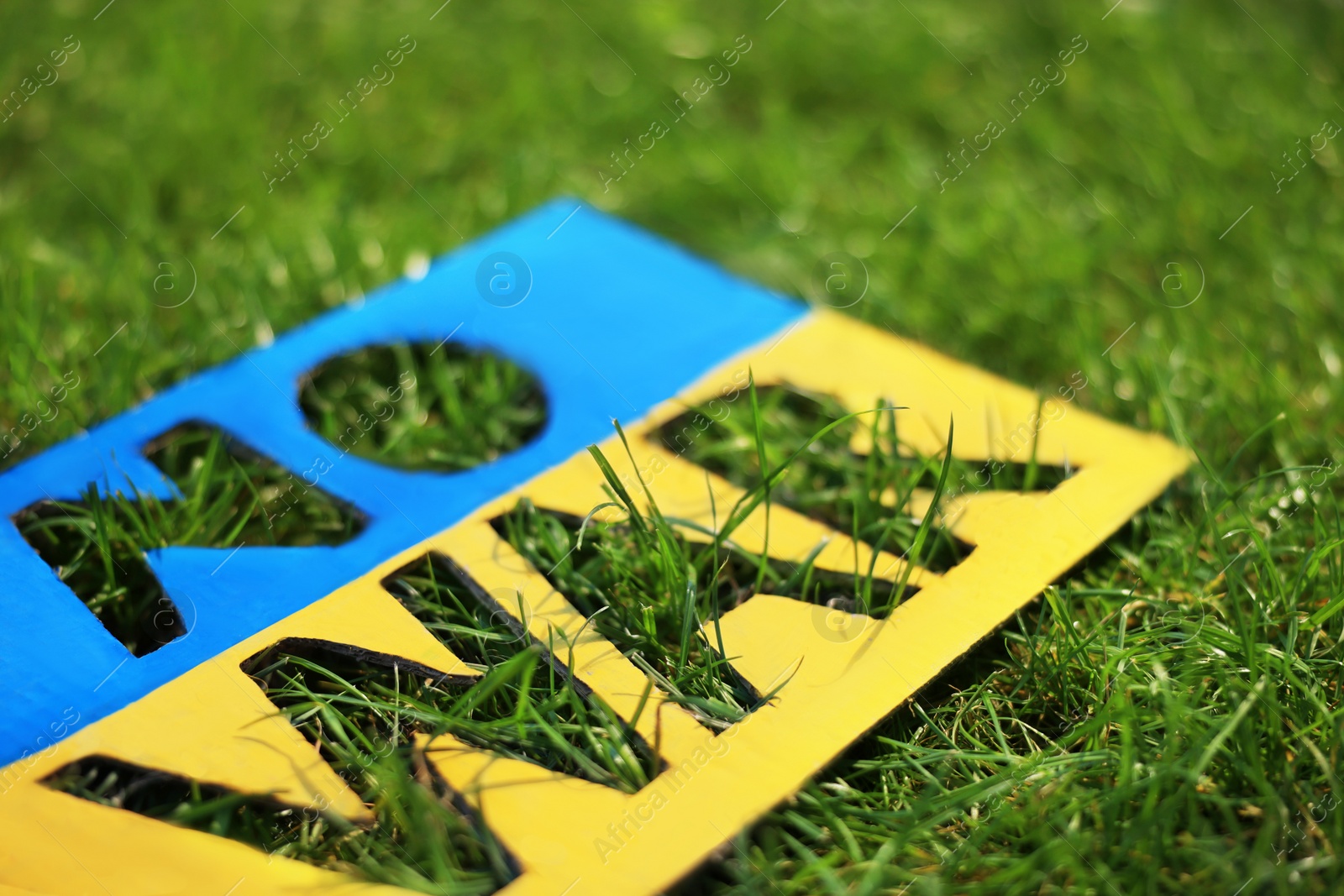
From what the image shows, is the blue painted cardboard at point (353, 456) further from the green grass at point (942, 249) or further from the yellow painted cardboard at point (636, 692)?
the green grass at point (942, 249)

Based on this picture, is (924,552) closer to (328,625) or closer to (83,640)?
(328,625)

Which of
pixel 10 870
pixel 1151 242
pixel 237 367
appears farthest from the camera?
pixel 1151 242

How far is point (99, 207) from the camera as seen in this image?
2123 mm

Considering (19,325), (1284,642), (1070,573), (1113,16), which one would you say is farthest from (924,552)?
(1113,16)

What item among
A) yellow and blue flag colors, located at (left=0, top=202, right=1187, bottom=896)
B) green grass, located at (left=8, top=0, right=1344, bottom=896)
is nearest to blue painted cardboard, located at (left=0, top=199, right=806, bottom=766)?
yellow and blue flag colors, located at (left=0, top=202, right=1187, bottom=896)

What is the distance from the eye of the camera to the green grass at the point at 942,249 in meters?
1.13

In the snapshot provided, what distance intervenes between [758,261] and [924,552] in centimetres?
81

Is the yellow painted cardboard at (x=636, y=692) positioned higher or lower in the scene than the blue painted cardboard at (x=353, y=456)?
lower

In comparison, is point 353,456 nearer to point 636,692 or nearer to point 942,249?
point 636,692

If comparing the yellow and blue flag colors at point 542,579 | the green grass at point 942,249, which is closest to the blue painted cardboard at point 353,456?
the yellow and blue flag colors at point 542,579

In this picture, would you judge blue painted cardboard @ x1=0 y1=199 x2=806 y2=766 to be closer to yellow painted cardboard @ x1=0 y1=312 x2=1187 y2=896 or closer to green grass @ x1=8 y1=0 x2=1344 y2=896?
yellow painted cardboard @ x1=0 y1=312 x2=1187 y2=896

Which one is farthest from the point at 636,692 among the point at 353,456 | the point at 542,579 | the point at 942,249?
the point at 942,249

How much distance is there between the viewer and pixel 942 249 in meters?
2.07

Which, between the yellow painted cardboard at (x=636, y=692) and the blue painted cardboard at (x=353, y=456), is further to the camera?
the blue painted cardboard at (x=353, y=456)
